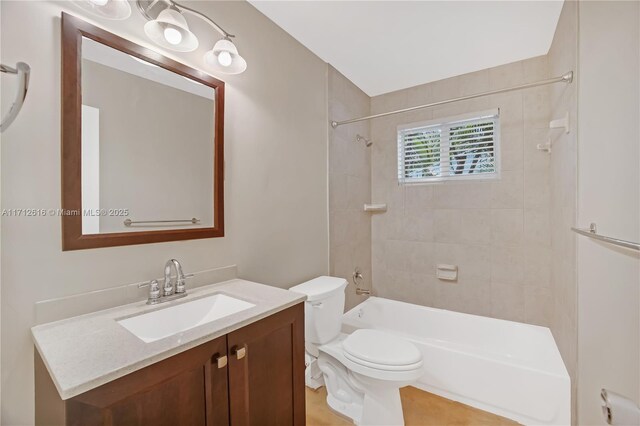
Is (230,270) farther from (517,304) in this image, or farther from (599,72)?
(517,304)

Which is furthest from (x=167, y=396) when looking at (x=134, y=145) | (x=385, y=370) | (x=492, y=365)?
(x=492, y=365)

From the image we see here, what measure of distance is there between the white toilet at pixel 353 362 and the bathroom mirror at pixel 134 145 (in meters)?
0.83

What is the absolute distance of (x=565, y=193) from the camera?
1659mm

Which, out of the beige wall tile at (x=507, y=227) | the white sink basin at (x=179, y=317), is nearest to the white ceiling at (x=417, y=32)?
the beige wall tile at (x=507, y=227)

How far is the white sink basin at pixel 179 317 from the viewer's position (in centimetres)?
104

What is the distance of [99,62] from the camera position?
1.07m

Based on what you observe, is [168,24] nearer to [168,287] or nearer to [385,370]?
[168,287]

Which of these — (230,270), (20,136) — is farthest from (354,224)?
(20,136)

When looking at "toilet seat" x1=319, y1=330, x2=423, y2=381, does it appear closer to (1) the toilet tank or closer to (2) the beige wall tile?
(1) the toilet tank

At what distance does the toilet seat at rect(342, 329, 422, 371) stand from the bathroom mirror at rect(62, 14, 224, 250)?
1015mm

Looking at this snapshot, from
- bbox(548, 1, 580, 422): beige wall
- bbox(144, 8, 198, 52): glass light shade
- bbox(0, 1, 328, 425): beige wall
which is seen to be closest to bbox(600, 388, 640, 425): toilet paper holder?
bbox(548, 1, 580, 422): beige wall

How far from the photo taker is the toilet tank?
5.69 feet

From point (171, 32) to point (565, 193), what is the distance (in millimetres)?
2265

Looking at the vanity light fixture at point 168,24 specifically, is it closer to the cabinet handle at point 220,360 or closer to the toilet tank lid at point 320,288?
the cabinet handle at point 220,360
